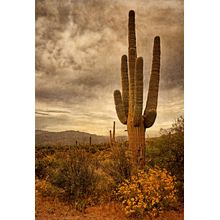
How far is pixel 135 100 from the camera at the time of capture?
13.9 ft

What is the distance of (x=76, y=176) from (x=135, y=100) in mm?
844

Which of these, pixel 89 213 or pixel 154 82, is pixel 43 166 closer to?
pixel 89 213

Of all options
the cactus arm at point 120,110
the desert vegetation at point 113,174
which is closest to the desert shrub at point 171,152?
the desert vegetation at point 113,174

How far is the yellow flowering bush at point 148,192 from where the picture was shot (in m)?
4.13

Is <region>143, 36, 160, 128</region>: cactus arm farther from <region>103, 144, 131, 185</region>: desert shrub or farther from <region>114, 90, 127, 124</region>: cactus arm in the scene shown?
<region>103, 144, 131, 185</region>: desert shrub

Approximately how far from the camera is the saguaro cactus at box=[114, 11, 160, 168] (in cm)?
423

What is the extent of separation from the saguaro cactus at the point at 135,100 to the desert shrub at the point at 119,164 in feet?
0.21

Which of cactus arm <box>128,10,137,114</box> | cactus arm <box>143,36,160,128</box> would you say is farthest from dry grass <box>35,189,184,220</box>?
cactus arm <box>128,10,137,114</box>

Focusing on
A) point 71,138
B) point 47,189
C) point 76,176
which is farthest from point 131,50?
point 47,189

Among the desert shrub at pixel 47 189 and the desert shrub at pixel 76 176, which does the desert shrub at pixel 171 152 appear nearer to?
the desert shrub at pixel 76 176

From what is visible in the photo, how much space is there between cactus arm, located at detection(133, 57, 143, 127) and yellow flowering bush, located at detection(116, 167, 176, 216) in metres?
0.47
